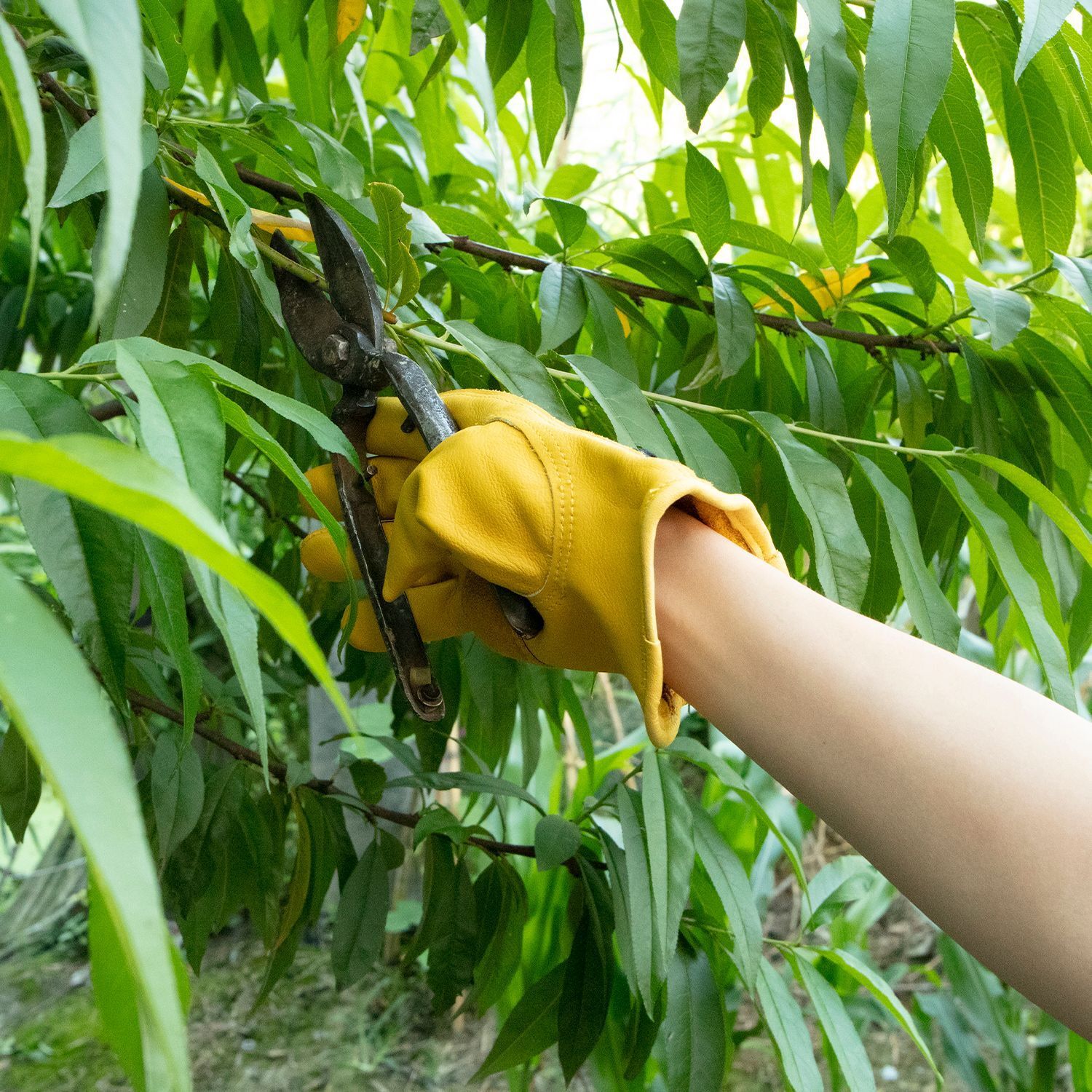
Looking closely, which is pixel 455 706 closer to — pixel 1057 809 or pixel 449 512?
pixel 449 512

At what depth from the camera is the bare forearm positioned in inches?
13.9

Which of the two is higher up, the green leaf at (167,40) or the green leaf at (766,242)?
the green leaf at (167,40)

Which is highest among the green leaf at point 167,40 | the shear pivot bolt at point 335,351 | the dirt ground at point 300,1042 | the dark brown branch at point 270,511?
the green leaf at point 167,40

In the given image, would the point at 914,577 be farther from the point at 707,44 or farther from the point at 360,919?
the point at 360,919

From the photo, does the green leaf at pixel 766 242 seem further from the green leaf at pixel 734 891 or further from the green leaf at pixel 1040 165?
the green leaf at pixel 734 891

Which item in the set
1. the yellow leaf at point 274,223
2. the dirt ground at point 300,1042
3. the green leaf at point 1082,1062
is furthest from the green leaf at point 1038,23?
the dirt ground at point 300,1042

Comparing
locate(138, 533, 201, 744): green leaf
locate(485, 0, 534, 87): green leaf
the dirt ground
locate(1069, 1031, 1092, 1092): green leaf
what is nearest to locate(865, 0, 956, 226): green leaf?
locate(485, 0, 534, 87): green leaf

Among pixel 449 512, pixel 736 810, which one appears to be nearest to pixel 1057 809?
pixel 449 512

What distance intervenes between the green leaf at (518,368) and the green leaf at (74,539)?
188mm

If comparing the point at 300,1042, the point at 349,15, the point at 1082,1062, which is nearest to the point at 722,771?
the point at 349,15

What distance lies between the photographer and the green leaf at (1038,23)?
366 mm

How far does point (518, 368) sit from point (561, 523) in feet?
0.31

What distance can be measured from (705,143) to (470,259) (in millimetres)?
275

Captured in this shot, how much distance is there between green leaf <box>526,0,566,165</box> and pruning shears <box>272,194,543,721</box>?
166mm
